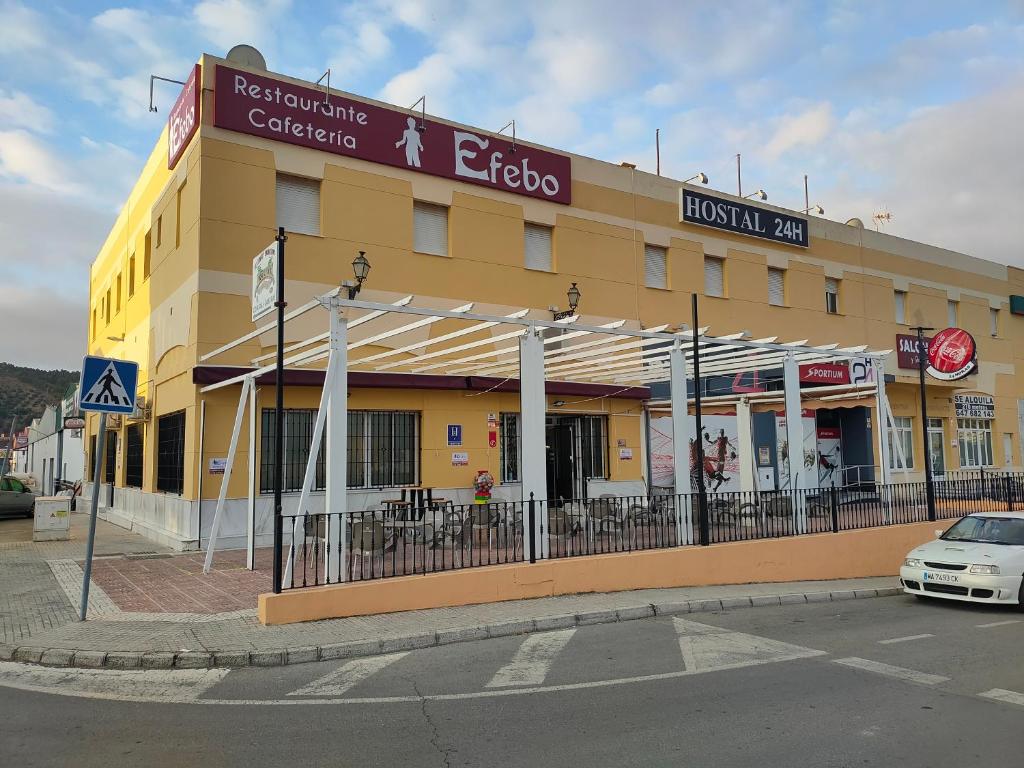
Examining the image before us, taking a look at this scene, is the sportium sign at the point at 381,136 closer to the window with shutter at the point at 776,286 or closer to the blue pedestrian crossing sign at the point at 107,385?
the blue pedestrian crossing sign at the point at 107,385

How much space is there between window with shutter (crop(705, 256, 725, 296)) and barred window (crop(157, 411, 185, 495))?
15212 mm

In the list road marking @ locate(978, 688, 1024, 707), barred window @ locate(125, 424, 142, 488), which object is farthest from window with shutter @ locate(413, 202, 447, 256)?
road marking @ locate(978, 688, 1024, 707)

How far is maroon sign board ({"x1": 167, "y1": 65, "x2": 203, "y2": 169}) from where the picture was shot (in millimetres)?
15484

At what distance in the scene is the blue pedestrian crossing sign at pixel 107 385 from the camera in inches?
359

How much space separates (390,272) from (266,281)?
763cm

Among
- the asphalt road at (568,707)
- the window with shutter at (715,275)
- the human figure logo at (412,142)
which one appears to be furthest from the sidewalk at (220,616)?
the window with shutter at (715,275)

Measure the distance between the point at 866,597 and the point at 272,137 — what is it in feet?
46.4

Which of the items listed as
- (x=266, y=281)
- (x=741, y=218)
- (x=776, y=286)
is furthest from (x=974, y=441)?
(x=266, y=281)

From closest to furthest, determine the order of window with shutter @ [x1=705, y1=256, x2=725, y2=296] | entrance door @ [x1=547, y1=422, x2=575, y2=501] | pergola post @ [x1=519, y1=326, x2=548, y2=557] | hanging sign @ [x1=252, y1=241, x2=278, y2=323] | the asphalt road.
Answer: the asphalt road → hanging sign @ [x1=252, y1=241, x2=278, y2=323] → pergola post @ [x1=519, y1=326, x2=548, y2=557] → entrance door @ [x1=547, y1=422, x2=575, y2=501] → window with shutter @ [x1=705, y1=256, x2=725, y2=296]

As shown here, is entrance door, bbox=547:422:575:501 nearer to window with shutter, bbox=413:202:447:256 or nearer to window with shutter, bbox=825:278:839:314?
window with shutter, bbox=413:202:447:256

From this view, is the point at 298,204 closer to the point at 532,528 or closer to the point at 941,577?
the point at 532,528

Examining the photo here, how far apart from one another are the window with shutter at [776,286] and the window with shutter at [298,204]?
586 inches

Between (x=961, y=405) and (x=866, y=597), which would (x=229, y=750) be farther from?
(x=961, y=405)

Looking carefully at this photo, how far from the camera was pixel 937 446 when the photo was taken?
28.4 m
